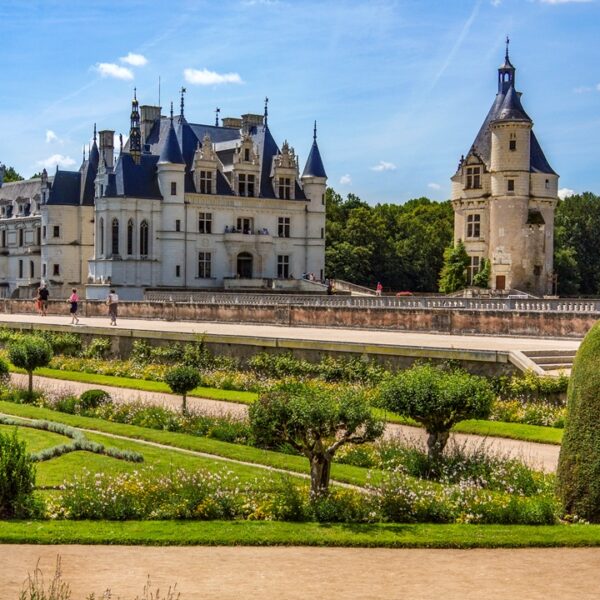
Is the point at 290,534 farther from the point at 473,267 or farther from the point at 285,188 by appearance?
the point at 285,188

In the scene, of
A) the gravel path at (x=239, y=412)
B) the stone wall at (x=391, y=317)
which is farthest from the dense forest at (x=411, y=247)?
the gravel path at (x=239, y=412)

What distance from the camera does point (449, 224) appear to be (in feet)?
293

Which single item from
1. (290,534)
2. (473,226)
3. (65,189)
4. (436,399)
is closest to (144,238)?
(65,189)

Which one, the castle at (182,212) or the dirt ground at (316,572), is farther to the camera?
the castle at (182,212)

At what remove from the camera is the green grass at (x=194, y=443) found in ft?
48.4

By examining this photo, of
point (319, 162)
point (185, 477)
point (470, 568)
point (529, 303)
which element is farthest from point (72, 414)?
point (319, 162)

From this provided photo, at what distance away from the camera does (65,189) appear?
73625 millimetres

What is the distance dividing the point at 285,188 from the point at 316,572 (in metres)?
61.4

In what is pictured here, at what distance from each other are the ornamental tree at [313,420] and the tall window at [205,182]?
55.5m

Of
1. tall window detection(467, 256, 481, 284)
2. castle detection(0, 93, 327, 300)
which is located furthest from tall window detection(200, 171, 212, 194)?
tall window detection(467, 256, 481, 284)

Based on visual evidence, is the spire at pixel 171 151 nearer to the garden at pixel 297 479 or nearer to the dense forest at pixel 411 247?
the dense forest at pixel 411 247

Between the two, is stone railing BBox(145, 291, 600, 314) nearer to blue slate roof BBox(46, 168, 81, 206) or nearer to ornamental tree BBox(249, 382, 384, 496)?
ornamental tree BBox(249, 382, 384, 496)

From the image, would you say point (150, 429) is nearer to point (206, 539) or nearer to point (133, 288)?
point (206, 539)

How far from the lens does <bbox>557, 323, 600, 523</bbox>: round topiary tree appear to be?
11.2m
